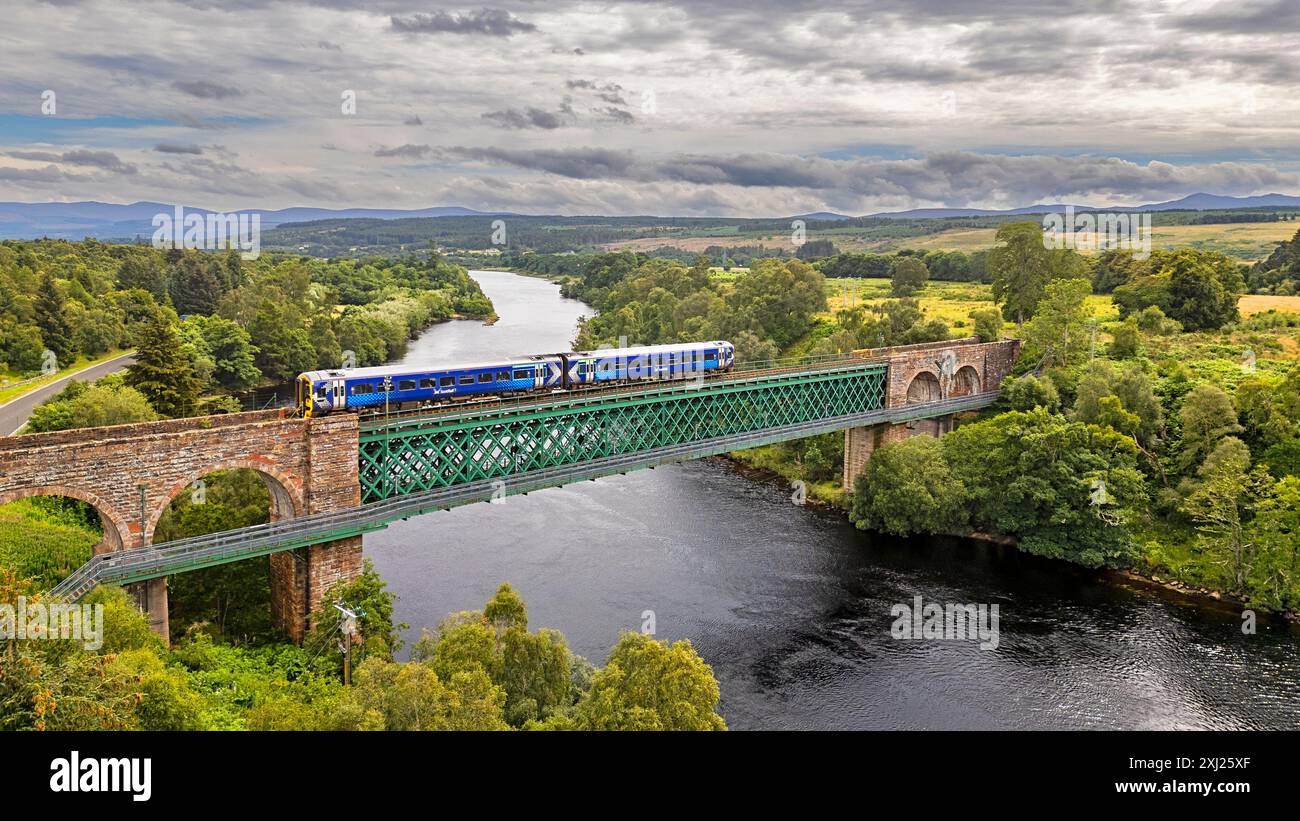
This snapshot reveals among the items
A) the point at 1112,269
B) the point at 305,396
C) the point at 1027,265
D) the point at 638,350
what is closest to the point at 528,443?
the point at 305,396

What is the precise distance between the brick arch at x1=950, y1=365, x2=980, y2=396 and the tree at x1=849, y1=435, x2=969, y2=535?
12.1m

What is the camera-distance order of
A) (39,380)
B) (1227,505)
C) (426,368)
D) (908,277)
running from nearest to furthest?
(426,368), (1227,505), (39,380), (908,277)

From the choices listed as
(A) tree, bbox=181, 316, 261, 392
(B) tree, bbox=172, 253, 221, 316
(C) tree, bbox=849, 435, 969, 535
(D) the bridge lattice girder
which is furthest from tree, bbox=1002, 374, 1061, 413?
(B) tree, bbox=172, 253, 221, 316

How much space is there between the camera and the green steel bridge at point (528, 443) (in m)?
→ 36.1

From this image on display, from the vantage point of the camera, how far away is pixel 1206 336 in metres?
77.6

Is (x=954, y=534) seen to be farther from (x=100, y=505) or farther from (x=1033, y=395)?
(x=100, y=505)

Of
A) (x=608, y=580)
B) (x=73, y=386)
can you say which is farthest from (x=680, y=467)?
(x=73, y=386)

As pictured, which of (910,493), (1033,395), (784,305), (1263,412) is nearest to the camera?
(1263,412)

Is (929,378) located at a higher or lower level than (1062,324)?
lower

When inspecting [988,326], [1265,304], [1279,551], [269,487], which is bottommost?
[1279,551]

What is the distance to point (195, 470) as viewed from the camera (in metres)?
35.7

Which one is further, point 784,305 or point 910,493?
point 784,305

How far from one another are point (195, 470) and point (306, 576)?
6.47 m

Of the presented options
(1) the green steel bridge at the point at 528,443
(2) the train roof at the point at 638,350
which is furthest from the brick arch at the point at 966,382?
(2) the train roof at the point at 638,350
